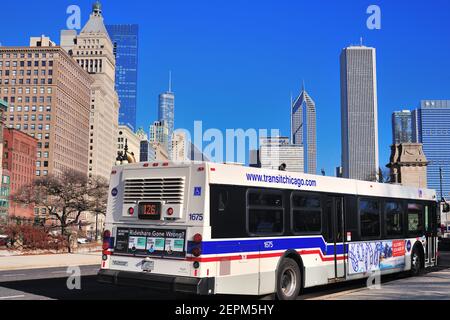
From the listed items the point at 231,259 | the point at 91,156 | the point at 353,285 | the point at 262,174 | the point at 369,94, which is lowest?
the point at 353,285

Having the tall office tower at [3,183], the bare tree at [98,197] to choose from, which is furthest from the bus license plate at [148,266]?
the tall office tower at [3,183]

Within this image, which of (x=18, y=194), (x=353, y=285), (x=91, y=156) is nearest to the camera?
(x=353, y=285)

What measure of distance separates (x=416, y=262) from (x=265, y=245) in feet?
25.9

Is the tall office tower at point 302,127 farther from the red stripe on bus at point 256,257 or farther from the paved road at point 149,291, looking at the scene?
the red stripe on bus at point 256,257

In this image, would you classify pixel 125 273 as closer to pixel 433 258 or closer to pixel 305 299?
pixel 305 299

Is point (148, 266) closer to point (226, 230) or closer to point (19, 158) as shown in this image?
point (226, 230)

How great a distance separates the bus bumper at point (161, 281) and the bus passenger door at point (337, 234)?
4232 millimetres

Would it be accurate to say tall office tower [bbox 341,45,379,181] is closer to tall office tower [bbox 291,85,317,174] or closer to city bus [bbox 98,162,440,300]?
tall office tower [bbox 291,85,317,174]

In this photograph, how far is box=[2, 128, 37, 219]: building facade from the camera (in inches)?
5295

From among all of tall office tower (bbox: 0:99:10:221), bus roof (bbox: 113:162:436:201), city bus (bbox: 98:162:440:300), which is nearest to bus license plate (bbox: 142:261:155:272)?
city bus (bbox: 98:162:440:300)

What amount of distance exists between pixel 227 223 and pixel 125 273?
93.3 inches

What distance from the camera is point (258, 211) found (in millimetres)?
10305

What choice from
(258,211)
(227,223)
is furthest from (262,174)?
(227,223)

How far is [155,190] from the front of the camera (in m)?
10.2
